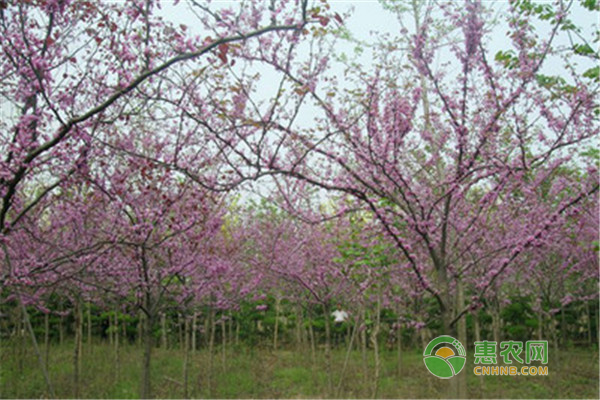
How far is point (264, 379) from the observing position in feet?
34.9

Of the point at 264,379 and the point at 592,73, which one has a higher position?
the point at 592,73

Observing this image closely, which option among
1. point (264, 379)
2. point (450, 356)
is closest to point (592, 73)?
point (450, 356)

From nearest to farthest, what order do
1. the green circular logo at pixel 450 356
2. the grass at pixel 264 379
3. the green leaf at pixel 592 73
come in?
the green circular logo at pixel 450 356 → the green leaf at pixel 592 73 → the grass at pixel 264 379

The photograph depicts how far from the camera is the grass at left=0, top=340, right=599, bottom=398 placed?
901 centimetres

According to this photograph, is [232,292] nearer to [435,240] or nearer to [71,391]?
[71,391]

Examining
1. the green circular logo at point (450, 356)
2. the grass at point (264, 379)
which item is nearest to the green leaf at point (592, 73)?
the green circular logo at point (450, 356)

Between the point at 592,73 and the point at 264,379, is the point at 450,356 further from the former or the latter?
the point at 264,379

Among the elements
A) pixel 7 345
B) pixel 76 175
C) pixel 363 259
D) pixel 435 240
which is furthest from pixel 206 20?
pixel 7 345

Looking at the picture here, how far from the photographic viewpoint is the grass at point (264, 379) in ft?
29.6

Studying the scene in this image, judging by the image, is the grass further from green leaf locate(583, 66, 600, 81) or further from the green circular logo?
green leaf locate(583, 66, 600, 81)

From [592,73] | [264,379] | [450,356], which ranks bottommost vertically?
[264,379]

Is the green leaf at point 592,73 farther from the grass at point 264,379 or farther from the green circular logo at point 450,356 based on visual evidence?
the grass at point 264,379

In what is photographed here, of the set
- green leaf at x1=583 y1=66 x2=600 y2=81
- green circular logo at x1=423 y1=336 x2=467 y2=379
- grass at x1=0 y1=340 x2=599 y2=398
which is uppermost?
green leaf at x1=583 y1=66 x2=600 y2=81

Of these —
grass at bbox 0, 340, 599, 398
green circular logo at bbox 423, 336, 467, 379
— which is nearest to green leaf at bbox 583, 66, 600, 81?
green circular logo at bbox 423, 336, 467, 379
